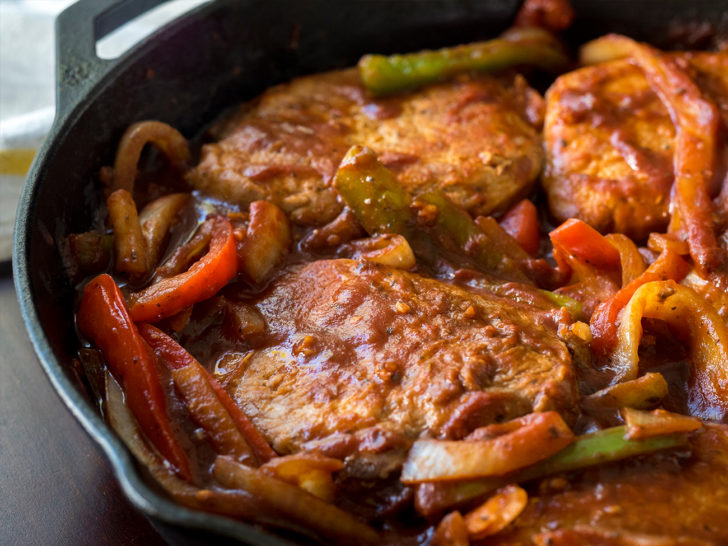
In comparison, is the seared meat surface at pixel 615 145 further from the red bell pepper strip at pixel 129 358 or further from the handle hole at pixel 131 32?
the handle hole at pixel 131 32

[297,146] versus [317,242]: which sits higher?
[297,146]

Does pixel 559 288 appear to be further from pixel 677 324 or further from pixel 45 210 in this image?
pixel 45 210

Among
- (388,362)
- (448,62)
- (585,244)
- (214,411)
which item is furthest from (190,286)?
(448,62)

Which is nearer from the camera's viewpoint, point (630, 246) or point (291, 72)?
point (630, 246)

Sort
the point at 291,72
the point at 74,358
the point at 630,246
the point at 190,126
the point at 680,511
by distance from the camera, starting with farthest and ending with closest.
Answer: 1. the point at 291,72
2. the point at 190,126
3. the point at 630,246
4. the point at 74,358
5. the point at 680,511

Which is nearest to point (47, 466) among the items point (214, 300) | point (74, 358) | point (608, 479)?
point (74, 358)

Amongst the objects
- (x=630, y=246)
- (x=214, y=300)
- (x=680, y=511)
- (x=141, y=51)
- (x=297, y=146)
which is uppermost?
(x=141, y=51)

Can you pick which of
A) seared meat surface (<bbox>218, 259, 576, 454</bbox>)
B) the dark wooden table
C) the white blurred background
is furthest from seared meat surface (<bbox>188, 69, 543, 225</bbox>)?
the dark wooden table
